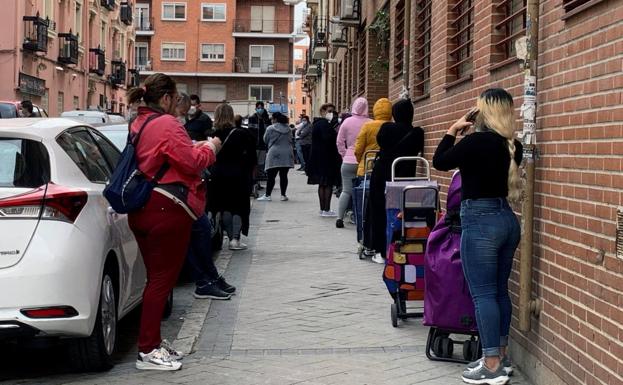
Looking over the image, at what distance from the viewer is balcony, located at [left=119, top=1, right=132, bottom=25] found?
170 feet

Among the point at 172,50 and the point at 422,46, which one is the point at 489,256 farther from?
the point at 172,50

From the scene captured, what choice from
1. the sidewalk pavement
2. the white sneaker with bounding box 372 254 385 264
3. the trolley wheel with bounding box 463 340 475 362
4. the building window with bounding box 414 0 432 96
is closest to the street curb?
the sidewalk pavement

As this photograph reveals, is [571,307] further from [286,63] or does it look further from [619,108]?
[286,63]

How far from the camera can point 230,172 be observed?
10.8 m

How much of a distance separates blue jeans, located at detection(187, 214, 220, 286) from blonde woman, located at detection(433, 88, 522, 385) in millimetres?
3244

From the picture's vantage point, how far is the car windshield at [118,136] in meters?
10.5

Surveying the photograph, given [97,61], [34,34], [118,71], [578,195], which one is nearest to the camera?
[578,195]

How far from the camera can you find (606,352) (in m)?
4.30

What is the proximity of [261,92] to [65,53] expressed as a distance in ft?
119

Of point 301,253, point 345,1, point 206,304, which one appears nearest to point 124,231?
point 206,304

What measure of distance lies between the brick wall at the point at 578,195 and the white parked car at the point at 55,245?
2.65 m

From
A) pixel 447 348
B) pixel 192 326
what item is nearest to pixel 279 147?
pixel 192 326

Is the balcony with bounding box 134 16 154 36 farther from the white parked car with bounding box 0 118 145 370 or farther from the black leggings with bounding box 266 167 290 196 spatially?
the white parked car with bounding box 0 118 145 370

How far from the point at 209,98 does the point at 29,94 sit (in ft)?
130
